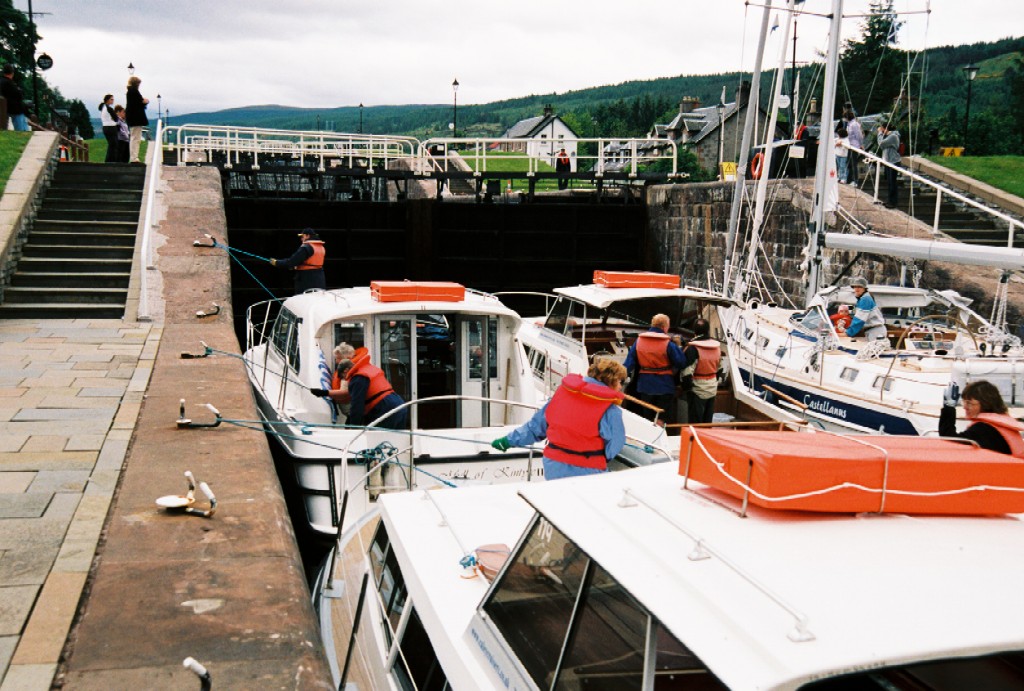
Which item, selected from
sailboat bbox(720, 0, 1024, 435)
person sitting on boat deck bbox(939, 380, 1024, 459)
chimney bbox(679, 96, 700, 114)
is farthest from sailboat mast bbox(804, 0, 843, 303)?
chimney bbox(679, 96, 700, 114)

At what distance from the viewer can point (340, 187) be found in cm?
1948

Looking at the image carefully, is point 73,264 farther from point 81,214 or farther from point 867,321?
point 867,321

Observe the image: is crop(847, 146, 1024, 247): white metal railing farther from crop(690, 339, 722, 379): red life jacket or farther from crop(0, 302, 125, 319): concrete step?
crop(0, 302, 125, 319): concrete step

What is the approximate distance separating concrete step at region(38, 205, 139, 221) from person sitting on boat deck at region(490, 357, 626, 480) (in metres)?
10.1

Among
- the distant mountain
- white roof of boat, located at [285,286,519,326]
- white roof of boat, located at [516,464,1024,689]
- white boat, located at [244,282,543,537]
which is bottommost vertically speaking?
white boat, located at [244,282,543,537]

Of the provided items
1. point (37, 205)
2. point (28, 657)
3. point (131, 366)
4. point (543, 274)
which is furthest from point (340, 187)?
point (28, 657)

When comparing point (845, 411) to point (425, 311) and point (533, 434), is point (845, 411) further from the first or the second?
point (533, 434)

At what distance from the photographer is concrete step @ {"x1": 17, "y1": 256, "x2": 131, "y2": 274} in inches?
446

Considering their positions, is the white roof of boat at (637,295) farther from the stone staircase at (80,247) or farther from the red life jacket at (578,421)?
the stone staircase at (80,247)

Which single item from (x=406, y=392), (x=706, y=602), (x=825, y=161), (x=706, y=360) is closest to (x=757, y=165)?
(x=825, y=161)

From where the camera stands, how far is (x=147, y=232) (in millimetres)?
10734

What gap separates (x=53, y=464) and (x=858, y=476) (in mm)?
4565

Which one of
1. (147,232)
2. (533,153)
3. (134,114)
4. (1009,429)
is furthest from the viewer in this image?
(533,153)

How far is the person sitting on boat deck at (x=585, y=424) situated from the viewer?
4996 millimetres
